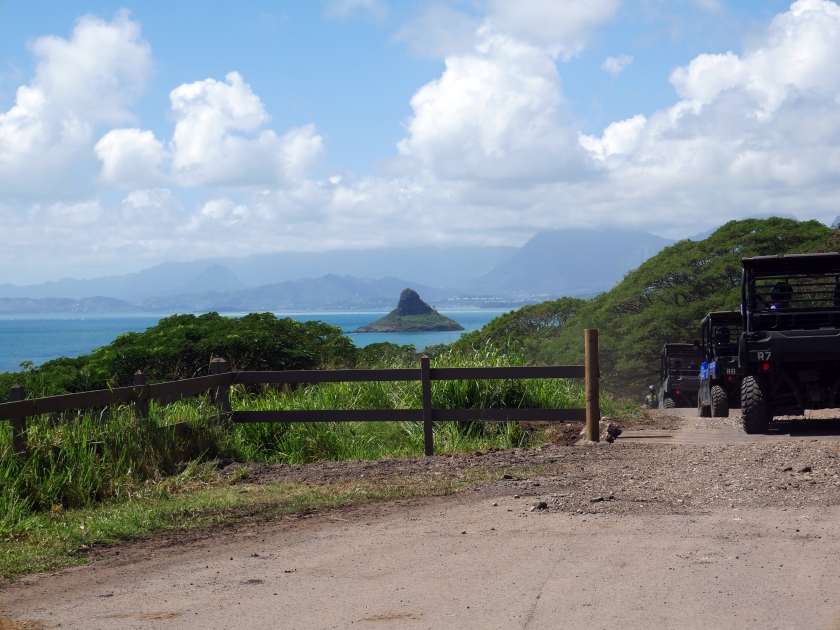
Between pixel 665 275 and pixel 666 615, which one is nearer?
pixel 666 615

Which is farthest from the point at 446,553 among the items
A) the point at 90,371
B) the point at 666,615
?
the point at 90,371

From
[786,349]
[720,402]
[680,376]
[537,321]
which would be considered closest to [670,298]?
[537,321]

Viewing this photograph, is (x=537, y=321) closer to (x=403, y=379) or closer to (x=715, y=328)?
(x=715, y=328)

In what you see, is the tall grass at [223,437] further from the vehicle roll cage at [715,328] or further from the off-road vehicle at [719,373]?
the vehicle roll cage at [715,328]

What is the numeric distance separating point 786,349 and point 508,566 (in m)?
8.35

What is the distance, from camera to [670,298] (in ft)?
137

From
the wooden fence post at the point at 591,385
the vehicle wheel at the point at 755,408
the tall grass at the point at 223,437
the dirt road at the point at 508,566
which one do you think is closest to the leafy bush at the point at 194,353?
the tall grass at the point at 223,437

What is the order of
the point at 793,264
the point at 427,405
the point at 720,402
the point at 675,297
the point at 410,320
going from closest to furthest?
the point at 427,405 < the point at 793,264 < the point at 720,402 < the point at 675,297 < the point at 410,320

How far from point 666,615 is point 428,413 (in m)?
6.82

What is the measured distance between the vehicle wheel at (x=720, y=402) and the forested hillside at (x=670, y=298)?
2070cm

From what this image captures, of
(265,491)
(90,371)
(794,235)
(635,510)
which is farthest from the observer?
(794,235)

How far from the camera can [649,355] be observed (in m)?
40.7

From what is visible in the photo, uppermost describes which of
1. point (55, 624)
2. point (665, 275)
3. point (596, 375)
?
point (665, 275)

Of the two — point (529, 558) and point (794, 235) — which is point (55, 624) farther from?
point (794, 235)
